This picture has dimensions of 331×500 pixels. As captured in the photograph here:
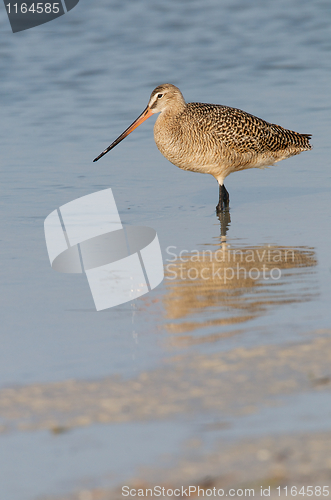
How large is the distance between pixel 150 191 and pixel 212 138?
810 millimetres

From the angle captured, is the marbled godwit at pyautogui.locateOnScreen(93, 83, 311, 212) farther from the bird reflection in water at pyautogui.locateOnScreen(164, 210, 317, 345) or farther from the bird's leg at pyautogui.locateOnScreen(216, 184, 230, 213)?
the bird reflection in water at pyautogui.locateOnScreen(164, 210, 317, 345)

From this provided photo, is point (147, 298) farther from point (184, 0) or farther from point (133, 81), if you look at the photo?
point (184, 0)

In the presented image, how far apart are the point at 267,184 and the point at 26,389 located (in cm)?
488

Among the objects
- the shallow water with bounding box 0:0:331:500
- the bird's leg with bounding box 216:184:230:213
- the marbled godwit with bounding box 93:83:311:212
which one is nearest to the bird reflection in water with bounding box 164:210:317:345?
the shallow water with bounding box 0:0:331:500

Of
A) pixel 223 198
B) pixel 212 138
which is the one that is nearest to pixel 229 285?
pixel 223 198

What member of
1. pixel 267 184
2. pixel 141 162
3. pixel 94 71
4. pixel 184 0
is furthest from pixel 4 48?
pixel 267 184

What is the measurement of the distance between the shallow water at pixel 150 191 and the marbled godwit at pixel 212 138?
326mm

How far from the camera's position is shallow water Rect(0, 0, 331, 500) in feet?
13.0

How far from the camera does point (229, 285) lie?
5023mm

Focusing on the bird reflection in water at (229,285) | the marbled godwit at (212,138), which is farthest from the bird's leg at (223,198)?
the bird reflection in water at (229,285)

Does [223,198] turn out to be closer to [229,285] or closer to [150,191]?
[150,191]

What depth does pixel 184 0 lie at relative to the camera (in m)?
19.7

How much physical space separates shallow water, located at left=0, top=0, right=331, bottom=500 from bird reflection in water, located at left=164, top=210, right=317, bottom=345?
19 millimetres

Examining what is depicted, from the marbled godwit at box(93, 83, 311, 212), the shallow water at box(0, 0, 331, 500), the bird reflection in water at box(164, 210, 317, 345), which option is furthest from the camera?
the marbled godwit at box(93, 83, 311, 212)
